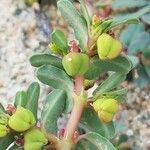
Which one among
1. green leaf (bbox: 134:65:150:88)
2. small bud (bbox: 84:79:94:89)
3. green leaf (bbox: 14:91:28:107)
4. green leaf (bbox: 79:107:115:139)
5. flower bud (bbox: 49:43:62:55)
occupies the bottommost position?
green leaf (bbox: 134:65:150:88)

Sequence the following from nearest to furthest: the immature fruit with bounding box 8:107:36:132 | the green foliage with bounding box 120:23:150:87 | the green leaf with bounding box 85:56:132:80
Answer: the immature fruit with bounding box 8:107:36:132
the green leaf with bounding box 85:56:132:80
the green foliage with bounding box 120:23:150:87

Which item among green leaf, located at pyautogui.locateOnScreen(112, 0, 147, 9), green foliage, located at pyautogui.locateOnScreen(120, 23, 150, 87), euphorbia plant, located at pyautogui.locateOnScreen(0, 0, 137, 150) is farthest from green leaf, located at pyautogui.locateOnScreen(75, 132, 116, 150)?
green leaf, located at pyautogui.locateOnScreen(112, 0, 147, 9)

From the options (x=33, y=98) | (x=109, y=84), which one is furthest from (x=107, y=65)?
(x=33, y=98)

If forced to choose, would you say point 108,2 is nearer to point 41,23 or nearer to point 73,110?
point 41,23

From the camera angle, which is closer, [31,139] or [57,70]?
[31,139]

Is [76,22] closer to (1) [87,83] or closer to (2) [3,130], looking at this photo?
(1) [87,83]

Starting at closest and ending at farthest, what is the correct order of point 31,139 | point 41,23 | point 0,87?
point 31,139, point 0,87, point 41,23

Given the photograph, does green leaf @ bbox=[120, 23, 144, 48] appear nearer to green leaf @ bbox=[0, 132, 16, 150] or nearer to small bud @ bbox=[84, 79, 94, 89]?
small bud @ bbox=[84, 79, 94, 89]

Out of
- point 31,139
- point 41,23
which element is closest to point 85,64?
point 31,139
